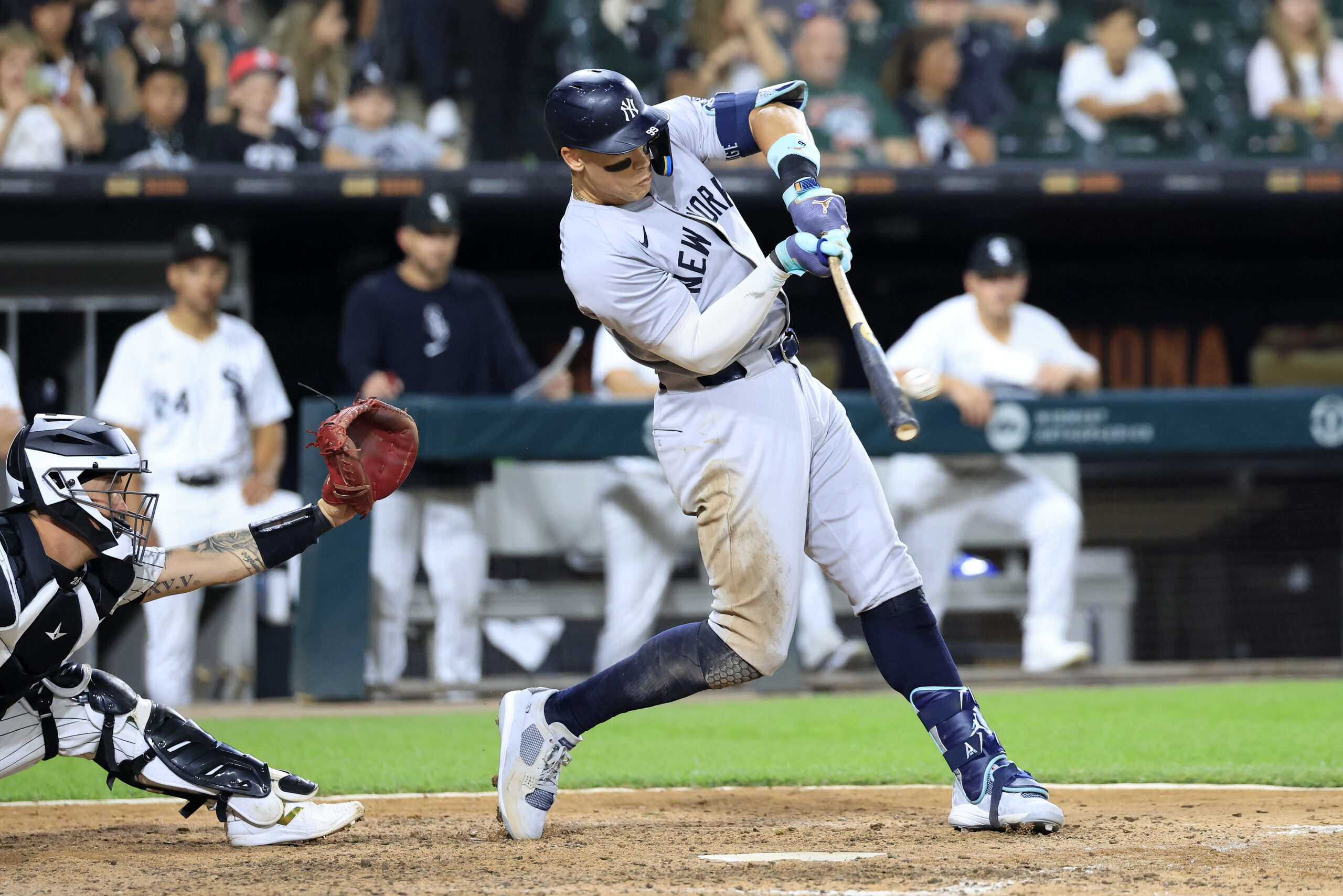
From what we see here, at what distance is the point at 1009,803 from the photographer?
3029 millimetres

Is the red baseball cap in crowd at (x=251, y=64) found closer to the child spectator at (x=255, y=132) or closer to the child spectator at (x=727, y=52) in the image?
the child spectator at (x=255, y=132)

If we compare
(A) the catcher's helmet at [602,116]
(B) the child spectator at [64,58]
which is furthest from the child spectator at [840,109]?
(A) the catcher's helmet at [602,116]

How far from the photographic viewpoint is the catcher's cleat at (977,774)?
9.95ft

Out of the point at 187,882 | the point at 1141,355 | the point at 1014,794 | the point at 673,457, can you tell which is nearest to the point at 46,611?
the point at 187,882

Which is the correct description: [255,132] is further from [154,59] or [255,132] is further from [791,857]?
[791,857]

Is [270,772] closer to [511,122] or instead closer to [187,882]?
[187,882]

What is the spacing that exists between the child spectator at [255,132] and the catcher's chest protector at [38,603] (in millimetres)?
4087

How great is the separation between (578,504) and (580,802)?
2154 millimetres

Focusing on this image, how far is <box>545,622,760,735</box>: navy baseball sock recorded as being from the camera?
3162 millimetres

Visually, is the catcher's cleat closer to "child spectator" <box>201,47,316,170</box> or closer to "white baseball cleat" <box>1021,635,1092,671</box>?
"white baseball cleat" <box>1021,635,1092,671</box>

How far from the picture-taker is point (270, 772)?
3.18m

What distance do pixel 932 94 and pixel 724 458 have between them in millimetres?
Answer: 5280

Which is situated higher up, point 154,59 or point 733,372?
point 154,59

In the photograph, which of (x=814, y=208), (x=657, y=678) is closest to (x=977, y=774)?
(x=657, y=678)
